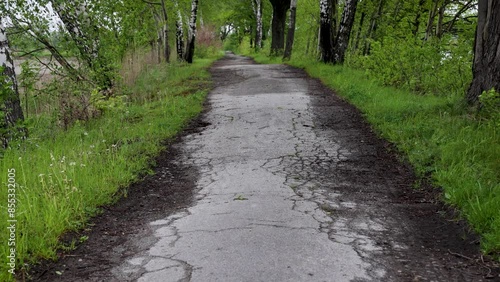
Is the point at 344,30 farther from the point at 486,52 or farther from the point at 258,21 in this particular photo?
the point at 258,21

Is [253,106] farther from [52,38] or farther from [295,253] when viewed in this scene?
[295,253]

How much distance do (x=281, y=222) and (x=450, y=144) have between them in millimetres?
2933

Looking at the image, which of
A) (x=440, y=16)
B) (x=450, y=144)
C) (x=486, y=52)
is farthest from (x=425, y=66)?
(x=440, y=16)

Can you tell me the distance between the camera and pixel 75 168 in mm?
5016

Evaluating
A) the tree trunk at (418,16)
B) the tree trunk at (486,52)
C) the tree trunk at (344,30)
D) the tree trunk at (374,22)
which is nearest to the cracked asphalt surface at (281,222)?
the tree trunk at (486,52)

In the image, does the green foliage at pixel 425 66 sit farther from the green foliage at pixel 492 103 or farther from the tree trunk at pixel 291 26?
the tree trunk at pixel 291 26

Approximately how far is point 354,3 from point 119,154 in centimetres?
1191

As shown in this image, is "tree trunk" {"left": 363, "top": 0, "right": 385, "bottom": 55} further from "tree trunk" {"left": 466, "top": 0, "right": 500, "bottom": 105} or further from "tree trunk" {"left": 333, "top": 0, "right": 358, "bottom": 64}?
"tree trunk" {"left": 466, "top": 0, "right": 500, "bottom": 105}

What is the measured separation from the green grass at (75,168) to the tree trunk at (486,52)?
5.15 m

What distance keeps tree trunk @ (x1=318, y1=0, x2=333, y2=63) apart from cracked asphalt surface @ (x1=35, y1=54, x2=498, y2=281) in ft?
32.3

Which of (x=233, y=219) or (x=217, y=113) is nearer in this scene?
(x=233, y=219)

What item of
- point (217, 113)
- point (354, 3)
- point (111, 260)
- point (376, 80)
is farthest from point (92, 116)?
point (354, 3)

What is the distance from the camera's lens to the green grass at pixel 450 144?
13.0 feet

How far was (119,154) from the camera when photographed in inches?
233
